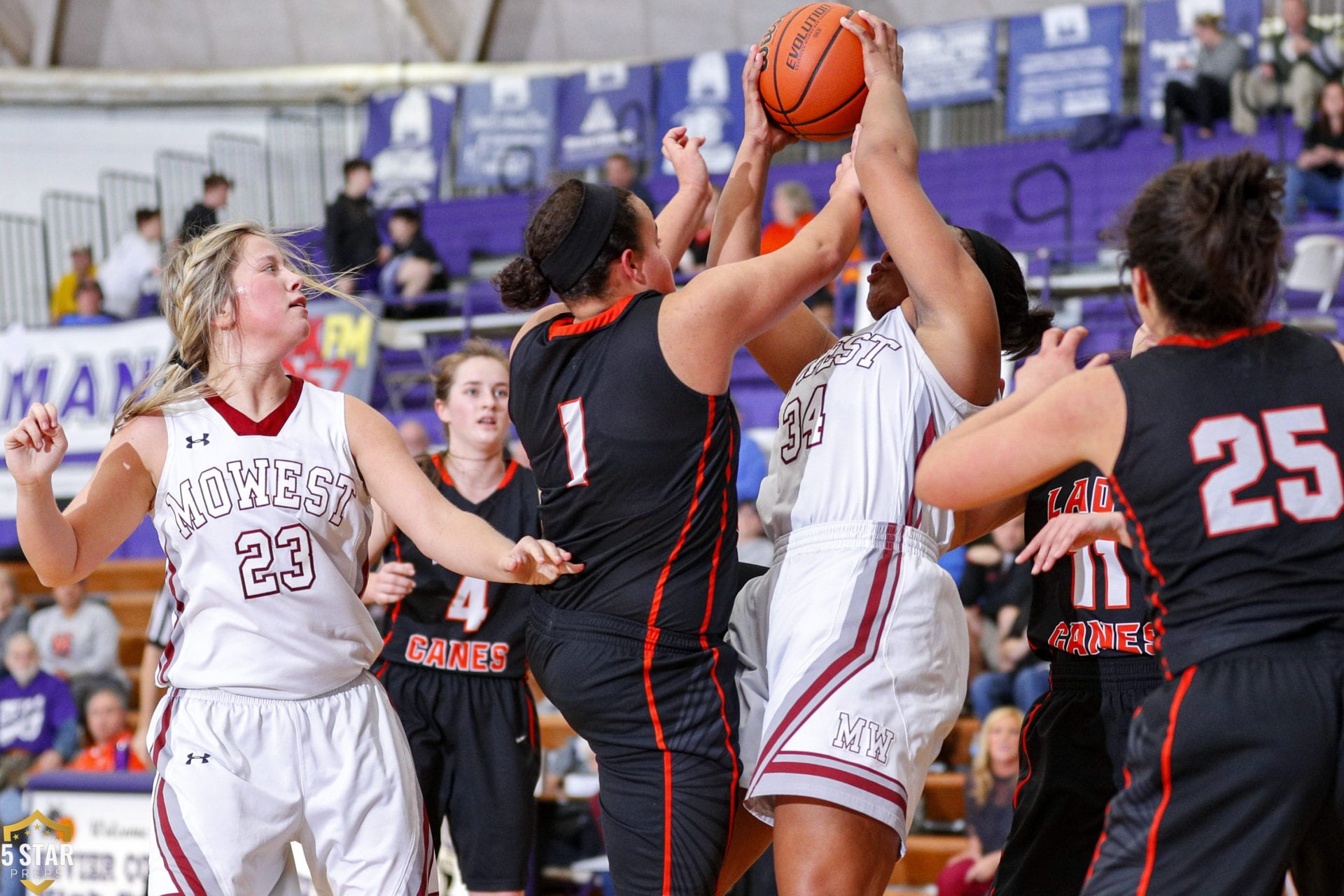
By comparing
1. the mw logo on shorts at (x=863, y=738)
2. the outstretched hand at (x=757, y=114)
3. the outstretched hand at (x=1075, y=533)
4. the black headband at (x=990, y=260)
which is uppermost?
the outstretched hand at (x=757, y=114)

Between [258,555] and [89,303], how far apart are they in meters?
12.3

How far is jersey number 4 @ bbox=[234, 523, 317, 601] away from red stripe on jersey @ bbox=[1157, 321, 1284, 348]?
2008mm

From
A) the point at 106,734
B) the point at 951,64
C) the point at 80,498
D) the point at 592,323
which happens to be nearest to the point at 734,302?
the point at 592,323

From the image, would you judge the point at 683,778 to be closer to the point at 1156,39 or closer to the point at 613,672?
the point at 613,672

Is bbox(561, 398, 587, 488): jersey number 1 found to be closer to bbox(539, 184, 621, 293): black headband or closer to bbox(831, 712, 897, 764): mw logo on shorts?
bbox(539, 184, 621, 293): black headband

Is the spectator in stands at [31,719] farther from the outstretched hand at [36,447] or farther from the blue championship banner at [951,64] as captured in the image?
the blue championship banner at [951,64]

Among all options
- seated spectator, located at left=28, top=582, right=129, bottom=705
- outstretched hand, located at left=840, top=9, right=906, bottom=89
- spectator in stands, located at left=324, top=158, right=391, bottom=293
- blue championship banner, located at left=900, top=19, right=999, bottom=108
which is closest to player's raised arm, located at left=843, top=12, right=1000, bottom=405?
outstretched hand, located at left=840, top=9, right=906, bottom=89

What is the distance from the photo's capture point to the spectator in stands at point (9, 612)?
9812 mm

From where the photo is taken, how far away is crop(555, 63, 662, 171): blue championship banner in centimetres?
1426

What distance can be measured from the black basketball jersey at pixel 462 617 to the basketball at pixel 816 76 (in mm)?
1819

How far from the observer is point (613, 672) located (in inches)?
121

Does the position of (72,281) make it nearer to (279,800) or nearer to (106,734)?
(106,734)

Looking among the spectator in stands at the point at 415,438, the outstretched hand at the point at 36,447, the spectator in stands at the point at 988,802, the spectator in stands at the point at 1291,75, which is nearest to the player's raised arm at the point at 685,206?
the outstretched hand at the point at 36,447

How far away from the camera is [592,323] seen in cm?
314
